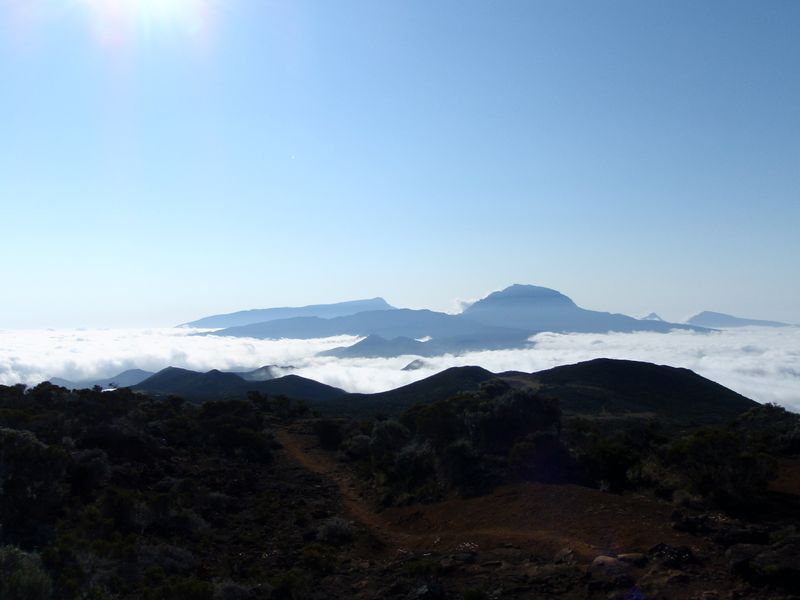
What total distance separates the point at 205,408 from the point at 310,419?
29.5 ft

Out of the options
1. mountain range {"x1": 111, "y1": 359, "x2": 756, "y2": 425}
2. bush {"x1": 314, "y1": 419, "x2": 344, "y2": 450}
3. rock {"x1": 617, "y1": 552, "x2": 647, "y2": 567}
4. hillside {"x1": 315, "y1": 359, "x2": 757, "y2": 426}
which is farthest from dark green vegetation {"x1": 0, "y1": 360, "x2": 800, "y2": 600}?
hillside {"x1": 315, "y1": 359, "x2": 757, "y2": 426}

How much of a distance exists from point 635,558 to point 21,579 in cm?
732

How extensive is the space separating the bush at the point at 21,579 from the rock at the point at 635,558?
6953 mm

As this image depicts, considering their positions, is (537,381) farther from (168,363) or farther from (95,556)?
(168,363)

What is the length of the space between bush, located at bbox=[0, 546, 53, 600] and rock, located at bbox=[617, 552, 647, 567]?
22.8 feet

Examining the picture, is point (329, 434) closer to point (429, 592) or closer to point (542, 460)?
point (542, 460)

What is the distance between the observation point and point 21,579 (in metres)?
6.37

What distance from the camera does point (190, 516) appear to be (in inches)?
486

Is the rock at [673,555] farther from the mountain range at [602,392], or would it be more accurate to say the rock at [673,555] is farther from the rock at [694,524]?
the mountain range at [602,392]

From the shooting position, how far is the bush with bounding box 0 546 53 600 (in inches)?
246

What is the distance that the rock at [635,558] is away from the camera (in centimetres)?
805

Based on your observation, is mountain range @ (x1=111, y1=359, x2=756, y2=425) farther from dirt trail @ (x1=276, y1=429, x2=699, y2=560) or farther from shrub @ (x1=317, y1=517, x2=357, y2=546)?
shrub @ (x1=317, y1=517, x2=357, y2=546)

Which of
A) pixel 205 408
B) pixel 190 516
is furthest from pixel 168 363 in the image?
pixel 190 516

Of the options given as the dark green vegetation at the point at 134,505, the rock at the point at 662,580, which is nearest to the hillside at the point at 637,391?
the dark green vegetation at the point at 134,505
